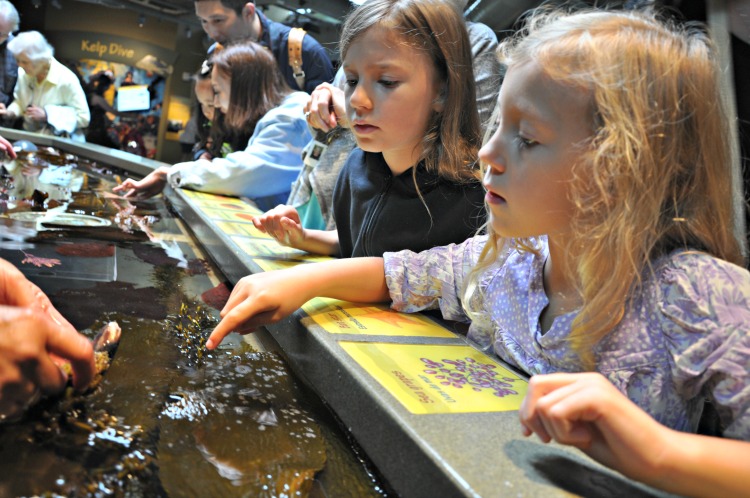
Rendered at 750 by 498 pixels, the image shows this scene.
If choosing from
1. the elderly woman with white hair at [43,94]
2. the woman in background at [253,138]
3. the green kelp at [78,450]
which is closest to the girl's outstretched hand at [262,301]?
the green kelp at [78,450]

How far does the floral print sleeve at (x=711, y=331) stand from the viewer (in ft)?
2.52

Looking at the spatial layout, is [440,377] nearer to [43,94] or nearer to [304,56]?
[304,56]

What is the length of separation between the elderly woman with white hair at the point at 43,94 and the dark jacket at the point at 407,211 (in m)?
6.84

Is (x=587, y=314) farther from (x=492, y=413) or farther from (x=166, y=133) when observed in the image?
(x=166, y=133)

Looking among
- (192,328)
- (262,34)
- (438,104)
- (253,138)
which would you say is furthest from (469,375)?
(262,34)

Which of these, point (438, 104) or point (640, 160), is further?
point (438, 104)

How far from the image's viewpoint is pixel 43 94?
7.50m

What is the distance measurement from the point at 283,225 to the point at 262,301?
0.73 metres

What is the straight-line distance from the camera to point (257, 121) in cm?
371

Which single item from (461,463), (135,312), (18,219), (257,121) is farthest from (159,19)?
(461,463)

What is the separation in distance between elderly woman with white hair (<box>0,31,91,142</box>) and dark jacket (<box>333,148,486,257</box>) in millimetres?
6838

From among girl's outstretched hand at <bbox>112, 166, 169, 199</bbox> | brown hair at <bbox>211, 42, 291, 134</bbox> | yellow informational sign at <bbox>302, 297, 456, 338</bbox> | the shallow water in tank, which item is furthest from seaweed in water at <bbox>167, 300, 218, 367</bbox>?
brown hair at <bbox>211, 42, 291, 134</bbox>

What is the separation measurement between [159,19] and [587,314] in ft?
39.6

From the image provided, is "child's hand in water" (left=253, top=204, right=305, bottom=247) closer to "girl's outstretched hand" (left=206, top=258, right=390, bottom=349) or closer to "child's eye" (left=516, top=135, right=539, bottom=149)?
"girl's outstretched hand" (left=206, top=258, right=390, bottom=349)
